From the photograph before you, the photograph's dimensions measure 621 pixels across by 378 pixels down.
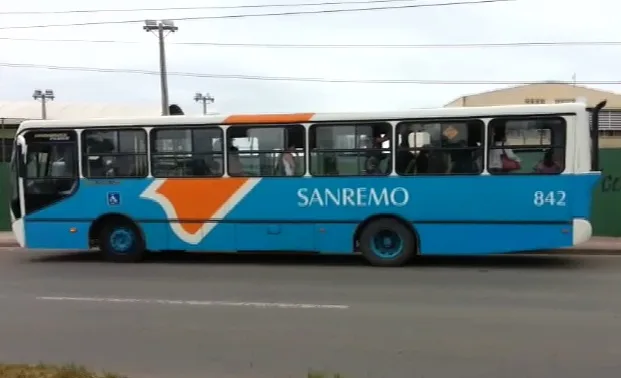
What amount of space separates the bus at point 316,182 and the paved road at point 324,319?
0.62 metres

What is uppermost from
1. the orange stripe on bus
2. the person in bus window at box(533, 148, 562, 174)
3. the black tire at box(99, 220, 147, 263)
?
the orange stripe on bus

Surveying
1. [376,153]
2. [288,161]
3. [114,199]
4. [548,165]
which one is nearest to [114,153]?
[114,199]

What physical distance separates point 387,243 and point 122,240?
495 cm

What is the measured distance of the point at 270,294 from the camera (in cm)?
873

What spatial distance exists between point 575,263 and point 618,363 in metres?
6.08

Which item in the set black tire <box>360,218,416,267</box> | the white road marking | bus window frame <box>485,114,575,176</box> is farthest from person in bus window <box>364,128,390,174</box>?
the white road marking

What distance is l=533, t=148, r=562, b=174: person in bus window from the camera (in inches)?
404

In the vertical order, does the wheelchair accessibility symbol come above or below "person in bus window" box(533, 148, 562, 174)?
below

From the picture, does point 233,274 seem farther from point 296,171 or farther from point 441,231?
point 441,231

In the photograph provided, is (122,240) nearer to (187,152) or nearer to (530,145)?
(187,152)

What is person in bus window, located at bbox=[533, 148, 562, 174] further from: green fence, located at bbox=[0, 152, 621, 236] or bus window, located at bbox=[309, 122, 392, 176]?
green fence, located at bbox=[0, 152, 621, 236]

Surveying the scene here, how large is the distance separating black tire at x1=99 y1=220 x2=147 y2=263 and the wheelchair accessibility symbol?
0.41 metres

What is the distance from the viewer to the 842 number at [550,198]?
1025 centimetres

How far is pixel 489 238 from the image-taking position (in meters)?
10.5
